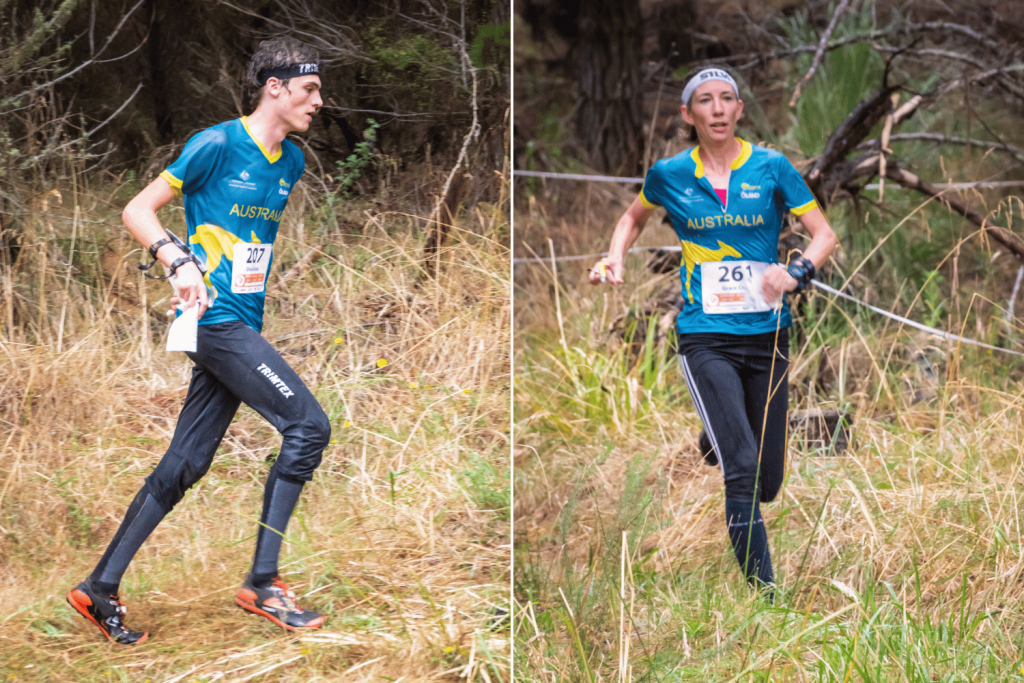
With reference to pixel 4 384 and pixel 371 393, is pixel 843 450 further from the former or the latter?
pixel 4 384

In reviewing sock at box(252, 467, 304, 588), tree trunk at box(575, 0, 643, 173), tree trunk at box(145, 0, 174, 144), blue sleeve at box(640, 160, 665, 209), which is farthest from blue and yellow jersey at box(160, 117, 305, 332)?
tree trunk at box(575, 0, 643, 173)

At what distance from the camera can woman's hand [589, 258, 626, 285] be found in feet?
9.55

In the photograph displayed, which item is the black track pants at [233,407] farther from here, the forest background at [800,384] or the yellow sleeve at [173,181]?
the forest background at [800,384]

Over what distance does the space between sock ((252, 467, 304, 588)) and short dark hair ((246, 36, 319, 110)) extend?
43.7 inches

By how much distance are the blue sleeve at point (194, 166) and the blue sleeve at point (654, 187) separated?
5.11 ft

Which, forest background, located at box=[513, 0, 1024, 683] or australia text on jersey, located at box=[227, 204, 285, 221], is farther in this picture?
forest background, located at box=[513, 0, 1024, 683]

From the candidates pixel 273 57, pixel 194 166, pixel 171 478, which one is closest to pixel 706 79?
pixel 273 57

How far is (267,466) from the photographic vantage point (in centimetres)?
250

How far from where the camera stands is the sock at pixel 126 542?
94.7 inches

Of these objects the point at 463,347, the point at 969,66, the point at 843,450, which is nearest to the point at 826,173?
the point at 843,450

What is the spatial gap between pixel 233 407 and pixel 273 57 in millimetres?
1035

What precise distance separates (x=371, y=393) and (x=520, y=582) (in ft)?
3.10

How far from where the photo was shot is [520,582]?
2.99 meters

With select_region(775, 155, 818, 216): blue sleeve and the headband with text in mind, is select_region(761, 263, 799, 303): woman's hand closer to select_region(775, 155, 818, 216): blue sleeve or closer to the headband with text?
select_region(775, 155, 818, 216): blue sleeve
